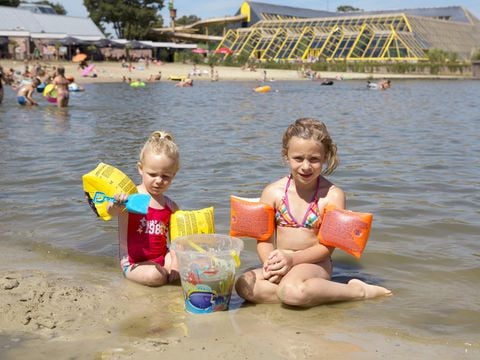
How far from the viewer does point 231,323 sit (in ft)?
9.61

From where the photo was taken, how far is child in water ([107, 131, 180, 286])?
3430 mm

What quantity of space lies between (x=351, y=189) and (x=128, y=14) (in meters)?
58.7

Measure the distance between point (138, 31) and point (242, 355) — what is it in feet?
207

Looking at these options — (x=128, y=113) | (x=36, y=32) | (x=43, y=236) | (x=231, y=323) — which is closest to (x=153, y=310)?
(x=231, y=323)

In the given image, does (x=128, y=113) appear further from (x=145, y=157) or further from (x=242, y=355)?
(x=242, y=355)

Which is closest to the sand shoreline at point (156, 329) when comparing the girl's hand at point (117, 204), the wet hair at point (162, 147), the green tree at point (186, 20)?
the girl's hand at point (117, 204)

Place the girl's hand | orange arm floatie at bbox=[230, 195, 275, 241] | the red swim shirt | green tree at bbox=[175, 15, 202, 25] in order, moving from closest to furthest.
A: the girl's hand → orange arm floatie at bbox=[230, 195, 275, 241] → the red swim shirt → green tree at bbox=[175, 15, 202, 25]

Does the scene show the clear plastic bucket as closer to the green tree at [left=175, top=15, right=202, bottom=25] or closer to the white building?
the white building

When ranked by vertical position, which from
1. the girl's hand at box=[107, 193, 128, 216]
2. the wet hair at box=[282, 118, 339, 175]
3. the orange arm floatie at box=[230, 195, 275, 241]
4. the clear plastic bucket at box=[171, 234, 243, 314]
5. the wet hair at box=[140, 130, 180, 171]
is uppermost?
the wet hair at box=[282, 118, 339, 175]

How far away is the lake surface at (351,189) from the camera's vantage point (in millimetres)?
3352

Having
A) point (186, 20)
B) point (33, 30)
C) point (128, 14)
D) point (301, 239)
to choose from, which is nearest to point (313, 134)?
point (301, 239)

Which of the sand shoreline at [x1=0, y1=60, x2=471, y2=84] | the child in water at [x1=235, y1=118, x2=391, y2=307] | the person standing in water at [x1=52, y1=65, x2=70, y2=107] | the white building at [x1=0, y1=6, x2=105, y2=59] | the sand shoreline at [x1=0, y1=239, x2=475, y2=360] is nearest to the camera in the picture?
the sand shoreline at [x1=0, y1=239, x2=475, y2=360]

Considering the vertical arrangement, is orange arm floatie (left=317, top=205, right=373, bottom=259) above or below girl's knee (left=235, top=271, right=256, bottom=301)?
above

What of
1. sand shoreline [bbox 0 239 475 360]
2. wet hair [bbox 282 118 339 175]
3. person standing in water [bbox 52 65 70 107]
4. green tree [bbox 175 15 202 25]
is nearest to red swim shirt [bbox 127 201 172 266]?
sand shoreline [bbox 0 239 475 360]
